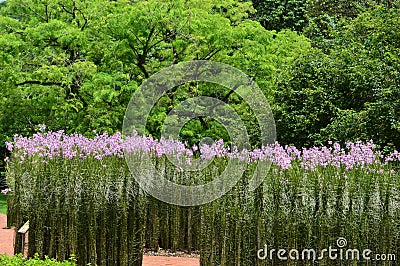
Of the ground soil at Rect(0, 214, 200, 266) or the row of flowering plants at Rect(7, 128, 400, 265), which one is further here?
the ground soil at Rect(0, 214, 200, 266)

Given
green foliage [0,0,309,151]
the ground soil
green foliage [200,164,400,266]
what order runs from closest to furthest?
green foliage [200,164,400,266] < the ground soil < green foliage [0,0,309,151]

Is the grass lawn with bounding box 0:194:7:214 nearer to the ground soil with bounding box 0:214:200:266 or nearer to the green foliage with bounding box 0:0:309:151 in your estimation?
the green foliage with bounding box 0:0:309:151

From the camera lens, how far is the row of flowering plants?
230 inches

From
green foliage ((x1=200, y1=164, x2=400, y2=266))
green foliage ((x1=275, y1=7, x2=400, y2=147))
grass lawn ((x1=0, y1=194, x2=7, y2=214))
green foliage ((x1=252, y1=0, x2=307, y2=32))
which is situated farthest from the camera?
green foliage ((x1=252, y1=0, x2=307, y2=32))

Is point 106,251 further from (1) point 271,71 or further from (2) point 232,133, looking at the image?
(1) point 271,71

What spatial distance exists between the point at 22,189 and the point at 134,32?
A: 25.8 ft

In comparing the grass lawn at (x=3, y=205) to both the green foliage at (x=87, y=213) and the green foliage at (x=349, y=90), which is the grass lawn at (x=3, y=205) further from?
the green foliage at (x=87, y=213)

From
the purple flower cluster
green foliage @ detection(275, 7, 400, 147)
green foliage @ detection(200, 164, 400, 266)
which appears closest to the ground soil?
the purple flower cluster

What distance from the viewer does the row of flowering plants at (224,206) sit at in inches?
230

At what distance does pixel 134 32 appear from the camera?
1462 cm

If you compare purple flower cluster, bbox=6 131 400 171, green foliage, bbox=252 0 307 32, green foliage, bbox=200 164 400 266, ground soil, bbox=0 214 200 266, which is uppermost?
A: green foliage, bbox=252 0 307 32

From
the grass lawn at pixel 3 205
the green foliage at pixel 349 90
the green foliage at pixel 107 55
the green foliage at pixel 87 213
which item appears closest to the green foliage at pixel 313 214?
the green foliage at pixel 87 213

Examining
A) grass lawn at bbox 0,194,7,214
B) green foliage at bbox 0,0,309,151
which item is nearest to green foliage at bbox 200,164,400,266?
green foliage at bbox 0,0,309,151

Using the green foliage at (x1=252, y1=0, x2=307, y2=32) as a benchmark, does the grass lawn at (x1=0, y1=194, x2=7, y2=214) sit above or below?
below
